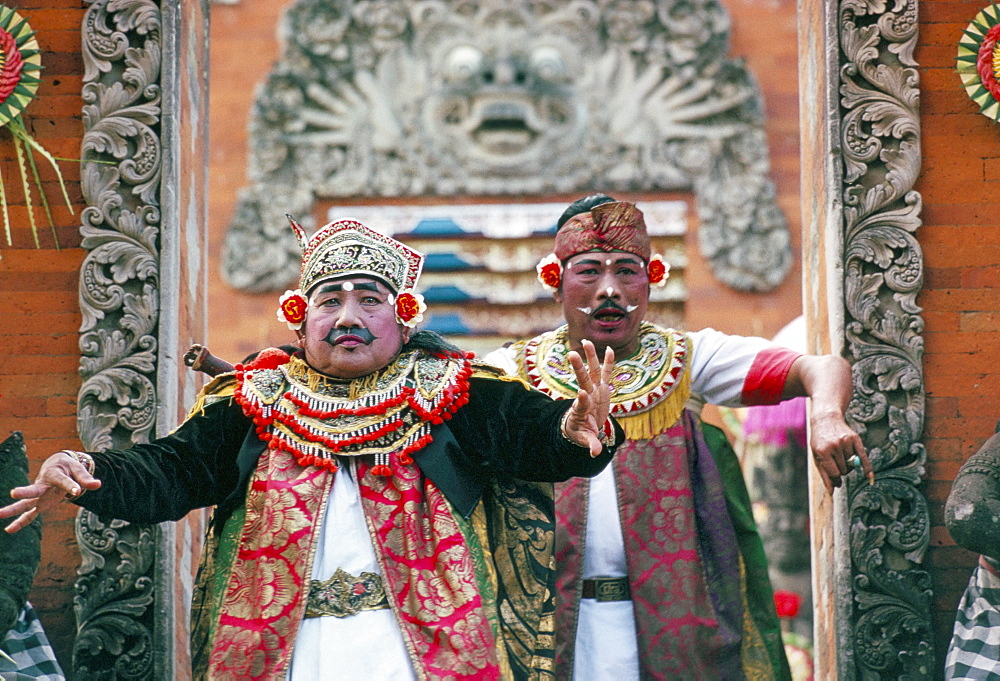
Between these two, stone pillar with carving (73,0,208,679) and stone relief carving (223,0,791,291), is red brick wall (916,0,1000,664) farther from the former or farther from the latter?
stone relief carving (223,0,791,291)

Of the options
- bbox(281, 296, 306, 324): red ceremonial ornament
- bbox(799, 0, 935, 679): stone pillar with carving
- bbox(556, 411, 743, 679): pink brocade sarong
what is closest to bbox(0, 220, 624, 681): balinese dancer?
bbox(281, 296, 306, 324): red ceremonial ornament

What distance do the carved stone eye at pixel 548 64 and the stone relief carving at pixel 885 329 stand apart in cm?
474

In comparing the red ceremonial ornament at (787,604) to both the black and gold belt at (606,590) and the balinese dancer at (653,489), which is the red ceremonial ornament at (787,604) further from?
the black and gold belt at (606,590)

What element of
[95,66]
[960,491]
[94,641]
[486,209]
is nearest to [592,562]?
[960,491]

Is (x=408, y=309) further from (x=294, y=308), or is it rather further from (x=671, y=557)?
(x=671, y=557)

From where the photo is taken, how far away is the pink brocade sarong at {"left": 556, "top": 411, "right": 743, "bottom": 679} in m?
4.97

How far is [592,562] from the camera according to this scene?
509cm

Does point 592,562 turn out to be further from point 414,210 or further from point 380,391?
point 414,210

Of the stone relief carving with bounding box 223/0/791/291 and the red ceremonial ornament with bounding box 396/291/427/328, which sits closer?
the red ceremonial ornament with bounding box 396/291/427/328

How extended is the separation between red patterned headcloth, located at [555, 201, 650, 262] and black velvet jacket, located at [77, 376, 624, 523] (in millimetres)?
752

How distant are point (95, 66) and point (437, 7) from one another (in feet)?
16.2

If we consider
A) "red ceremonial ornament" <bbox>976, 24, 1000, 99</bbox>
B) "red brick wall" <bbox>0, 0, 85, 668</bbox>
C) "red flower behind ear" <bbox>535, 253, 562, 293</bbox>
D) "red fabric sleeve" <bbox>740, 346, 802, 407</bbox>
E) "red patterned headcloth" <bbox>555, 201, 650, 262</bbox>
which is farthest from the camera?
"red ceremonial ornament" <bbox>976, 24, 1000, 99</bbox>

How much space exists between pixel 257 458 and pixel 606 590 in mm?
1145

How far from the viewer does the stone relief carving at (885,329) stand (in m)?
5.58
